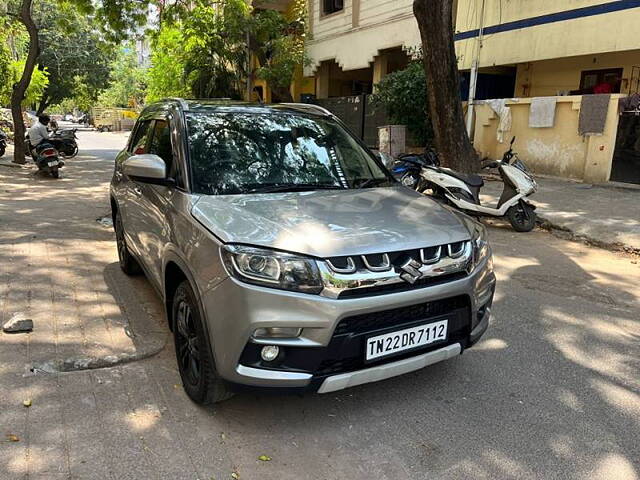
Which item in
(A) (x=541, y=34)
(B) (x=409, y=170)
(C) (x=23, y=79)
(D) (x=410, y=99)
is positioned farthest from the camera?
(C) (x=23, y=79)

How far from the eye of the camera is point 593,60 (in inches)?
518

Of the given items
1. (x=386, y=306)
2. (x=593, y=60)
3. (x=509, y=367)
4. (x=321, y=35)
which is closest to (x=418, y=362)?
(x=386, y=306)

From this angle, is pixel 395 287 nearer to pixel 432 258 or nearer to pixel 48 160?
pixel 432 258

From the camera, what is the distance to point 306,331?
2.47 m

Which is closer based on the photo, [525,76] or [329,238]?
[329,238]

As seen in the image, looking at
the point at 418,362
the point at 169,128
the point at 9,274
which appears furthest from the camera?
the point at 9,274

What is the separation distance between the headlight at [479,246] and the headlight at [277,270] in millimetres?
1020

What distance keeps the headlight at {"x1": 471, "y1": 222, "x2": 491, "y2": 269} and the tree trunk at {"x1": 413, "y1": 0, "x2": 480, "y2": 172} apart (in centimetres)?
709

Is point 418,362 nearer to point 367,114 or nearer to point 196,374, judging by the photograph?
point 196,374

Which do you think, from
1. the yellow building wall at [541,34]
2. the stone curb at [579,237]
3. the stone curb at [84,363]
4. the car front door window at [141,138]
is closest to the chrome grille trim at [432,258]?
the stone curb at [84,363]

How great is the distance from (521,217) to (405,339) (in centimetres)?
558

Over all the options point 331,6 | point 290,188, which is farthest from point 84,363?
point 331,6

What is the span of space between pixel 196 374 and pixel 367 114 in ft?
48.6

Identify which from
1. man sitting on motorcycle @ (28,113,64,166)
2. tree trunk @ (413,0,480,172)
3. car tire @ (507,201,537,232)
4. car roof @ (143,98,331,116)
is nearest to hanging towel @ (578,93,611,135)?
tree trunk @ (413,0,480,172)
